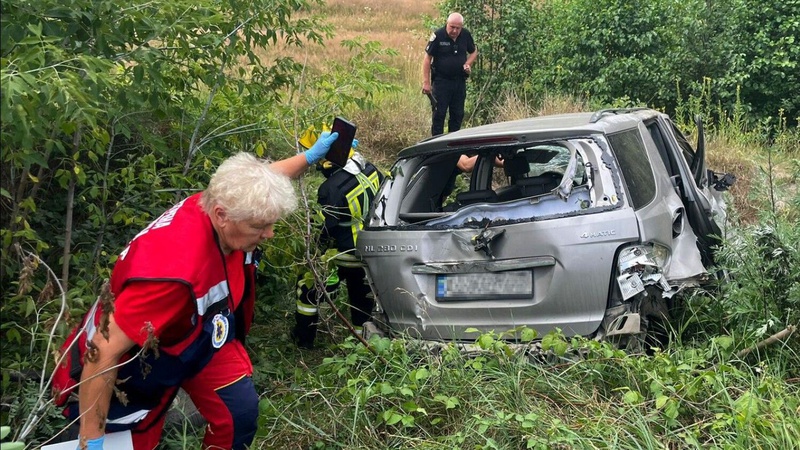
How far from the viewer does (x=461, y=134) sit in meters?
4.96

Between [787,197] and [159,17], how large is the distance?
4.00m

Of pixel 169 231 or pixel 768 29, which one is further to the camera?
pixel 768 29

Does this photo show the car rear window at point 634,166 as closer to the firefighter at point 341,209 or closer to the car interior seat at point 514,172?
the car interior seat at point 514,172

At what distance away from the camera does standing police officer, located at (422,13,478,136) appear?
991cm

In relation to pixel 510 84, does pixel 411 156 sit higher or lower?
higher

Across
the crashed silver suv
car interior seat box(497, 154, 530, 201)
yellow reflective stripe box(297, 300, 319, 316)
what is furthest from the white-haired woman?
car interior seat box(497, 154, 530, 201)

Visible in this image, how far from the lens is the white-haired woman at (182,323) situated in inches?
108

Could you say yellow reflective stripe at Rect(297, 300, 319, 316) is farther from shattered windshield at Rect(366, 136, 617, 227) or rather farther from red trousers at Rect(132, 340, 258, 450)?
red trousers at Rect(132, 340, 258, 450)

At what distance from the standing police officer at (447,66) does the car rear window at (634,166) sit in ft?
17.2

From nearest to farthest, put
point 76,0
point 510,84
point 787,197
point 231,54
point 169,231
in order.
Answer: point 169,231
point 76,0
point 231,54
point 787,197
point 510,84

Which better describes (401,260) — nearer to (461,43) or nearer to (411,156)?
(411,156)

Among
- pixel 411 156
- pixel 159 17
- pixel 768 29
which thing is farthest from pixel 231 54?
pixel 768 29

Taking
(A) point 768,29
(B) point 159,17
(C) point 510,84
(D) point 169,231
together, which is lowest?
(C) point 510,84

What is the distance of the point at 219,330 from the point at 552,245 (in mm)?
1820
